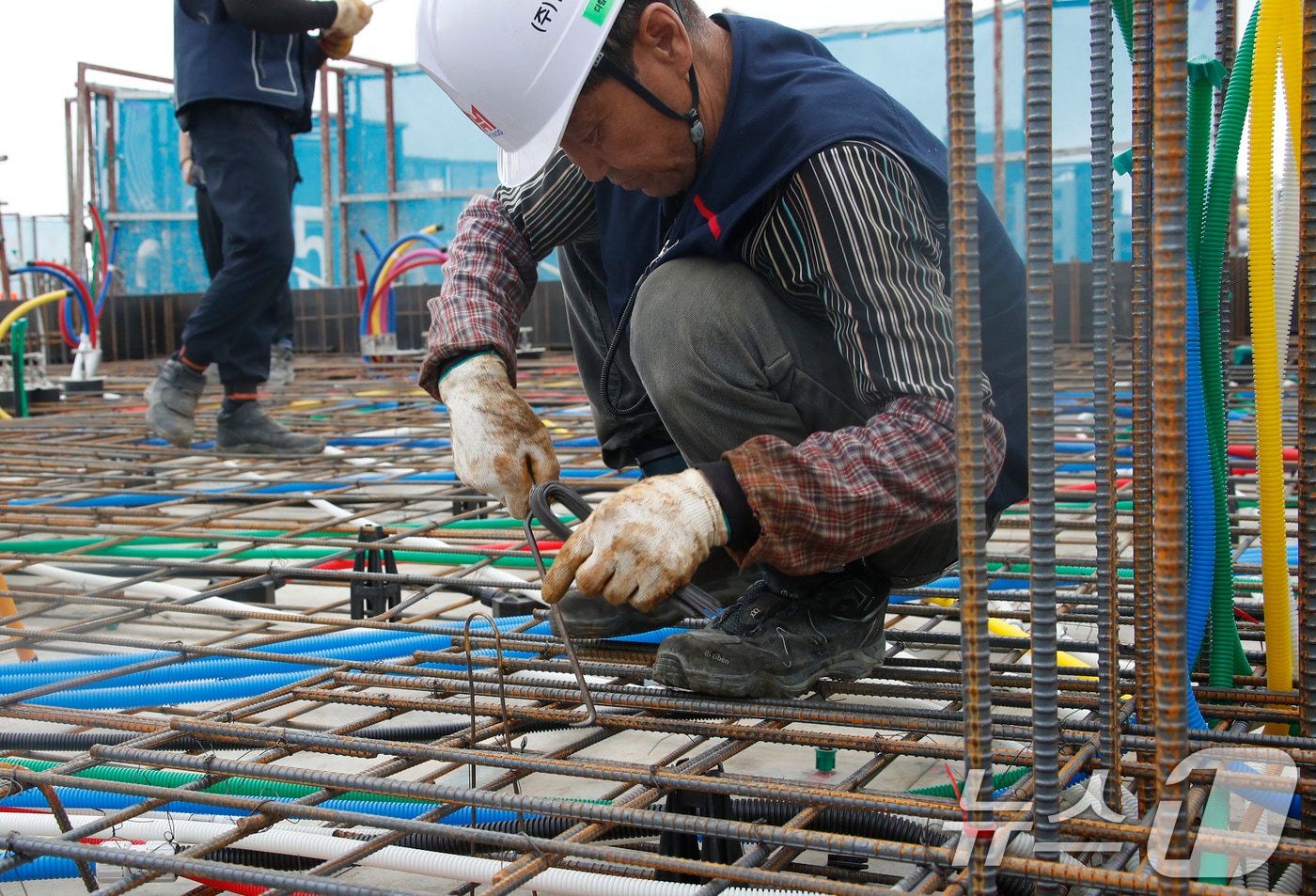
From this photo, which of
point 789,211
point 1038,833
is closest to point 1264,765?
point 1038,833

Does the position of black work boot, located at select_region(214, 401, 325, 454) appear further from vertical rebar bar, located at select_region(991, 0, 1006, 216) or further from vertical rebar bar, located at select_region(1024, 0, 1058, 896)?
vertical rebar bar, located at select_region(991, 0, 1006, 216)

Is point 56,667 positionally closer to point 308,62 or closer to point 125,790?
point 125,790

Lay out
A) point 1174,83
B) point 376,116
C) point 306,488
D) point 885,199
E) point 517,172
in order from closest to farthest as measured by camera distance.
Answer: point 1174,83, point 885,199, point 517,172, point 306,488, point 376,116

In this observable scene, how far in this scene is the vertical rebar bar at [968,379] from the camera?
2.87 feet

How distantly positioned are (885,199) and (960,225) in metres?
0.57

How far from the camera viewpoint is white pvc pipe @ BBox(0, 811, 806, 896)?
3.60 feet

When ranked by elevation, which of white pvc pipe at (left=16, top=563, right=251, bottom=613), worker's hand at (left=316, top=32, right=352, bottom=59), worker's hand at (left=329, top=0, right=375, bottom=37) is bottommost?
white pvc pipe at (left=16, top=563, right=251, bottom=613)

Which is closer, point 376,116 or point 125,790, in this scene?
point 125,790

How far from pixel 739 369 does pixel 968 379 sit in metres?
0.77

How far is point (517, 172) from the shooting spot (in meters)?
Answer: 1.72

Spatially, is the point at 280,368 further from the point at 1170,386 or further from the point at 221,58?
the point at 1170,386

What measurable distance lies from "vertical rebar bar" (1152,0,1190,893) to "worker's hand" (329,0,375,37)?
3.27 metres

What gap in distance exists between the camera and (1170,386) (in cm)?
82

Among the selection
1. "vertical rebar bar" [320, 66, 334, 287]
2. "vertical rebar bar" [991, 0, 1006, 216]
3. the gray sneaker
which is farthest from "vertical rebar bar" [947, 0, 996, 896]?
"vertical rebar bar" [320, 66, 334, 287]
